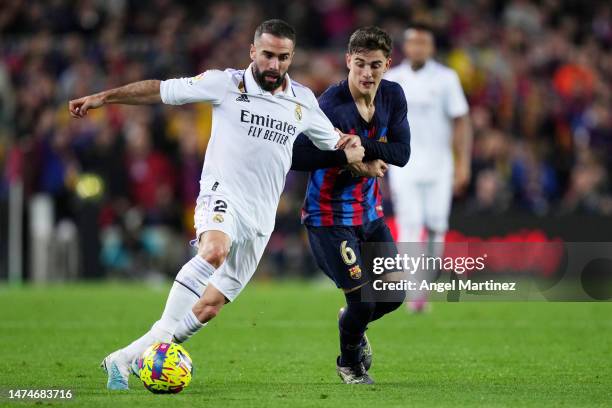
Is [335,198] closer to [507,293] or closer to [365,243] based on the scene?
[365,243]

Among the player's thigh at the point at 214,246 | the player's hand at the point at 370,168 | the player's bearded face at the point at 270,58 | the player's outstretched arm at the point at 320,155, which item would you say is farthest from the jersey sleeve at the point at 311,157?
the player's thigh at the point at 214,246

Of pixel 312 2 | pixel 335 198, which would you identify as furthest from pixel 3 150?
pixel 335 198

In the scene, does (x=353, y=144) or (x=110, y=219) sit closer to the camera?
(x=353, y=144)

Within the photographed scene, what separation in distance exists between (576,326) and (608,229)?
5249 millimetres

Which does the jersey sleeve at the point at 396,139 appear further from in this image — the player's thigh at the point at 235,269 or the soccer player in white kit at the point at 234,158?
the player's thigh at the point at 235,269

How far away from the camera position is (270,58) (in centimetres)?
789

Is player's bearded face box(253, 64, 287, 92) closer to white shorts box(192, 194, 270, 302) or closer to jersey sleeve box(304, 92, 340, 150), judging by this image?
jersey sleeve box(304, 92, 340, 150)

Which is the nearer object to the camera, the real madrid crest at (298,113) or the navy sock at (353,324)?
the real madrid crest at (298,113)

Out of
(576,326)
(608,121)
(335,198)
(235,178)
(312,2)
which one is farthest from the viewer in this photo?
(312,2)

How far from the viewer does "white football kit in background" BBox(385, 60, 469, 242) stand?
13492 mm

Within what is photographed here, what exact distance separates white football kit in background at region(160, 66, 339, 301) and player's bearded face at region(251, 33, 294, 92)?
0.08m

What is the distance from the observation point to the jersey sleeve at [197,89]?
7699mm

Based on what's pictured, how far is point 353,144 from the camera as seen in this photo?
817 centimetres

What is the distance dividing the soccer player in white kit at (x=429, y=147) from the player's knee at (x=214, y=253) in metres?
6.08
